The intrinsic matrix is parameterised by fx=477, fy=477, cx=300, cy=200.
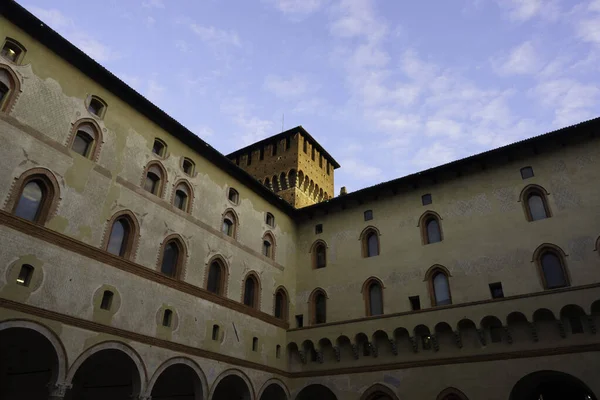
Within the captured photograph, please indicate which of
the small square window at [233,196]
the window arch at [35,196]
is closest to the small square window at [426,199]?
the small square window at [233,196]

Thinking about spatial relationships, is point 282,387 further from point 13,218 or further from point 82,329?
point 13,218

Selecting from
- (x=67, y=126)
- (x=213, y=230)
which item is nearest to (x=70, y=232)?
(x=67, y=126)

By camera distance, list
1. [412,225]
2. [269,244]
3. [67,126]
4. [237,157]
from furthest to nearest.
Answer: [237,157], [269,244], [412,225], [67,126]

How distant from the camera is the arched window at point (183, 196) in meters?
18.8

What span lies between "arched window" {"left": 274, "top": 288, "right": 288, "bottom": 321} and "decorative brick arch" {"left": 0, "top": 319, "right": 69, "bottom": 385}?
11.0 m

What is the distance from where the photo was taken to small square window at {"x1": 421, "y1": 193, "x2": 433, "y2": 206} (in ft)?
71.3

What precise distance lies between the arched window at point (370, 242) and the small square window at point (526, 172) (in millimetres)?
6740

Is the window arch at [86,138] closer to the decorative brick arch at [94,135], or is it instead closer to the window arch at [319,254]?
the decorative brick arch at [94,135]

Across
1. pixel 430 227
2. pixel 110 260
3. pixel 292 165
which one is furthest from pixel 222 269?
pixel 292 165

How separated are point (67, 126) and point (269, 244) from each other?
11.0m

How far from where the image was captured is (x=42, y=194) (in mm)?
14055

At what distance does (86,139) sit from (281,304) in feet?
38.6

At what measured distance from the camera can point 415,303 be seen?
2011 cm

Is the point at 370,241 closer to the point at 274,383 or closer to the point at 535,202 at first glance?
the point at 535,202
